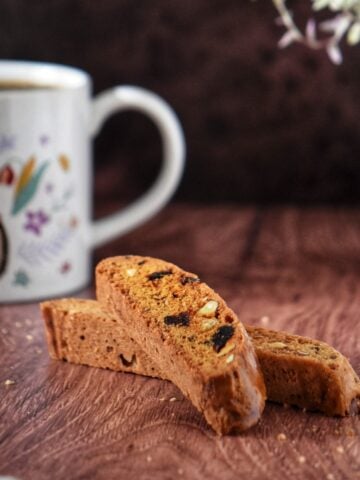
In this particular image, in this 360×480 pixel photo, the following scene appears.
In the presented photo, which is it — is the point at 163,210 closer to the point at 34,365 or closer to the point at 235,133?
the point at 235,133

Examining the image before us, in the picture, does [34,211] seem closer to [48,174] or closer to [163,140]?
[48,174]

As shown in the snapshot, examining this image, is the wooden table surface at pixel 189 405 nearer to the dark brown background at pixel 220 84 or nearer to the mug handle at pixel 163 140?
Answer: the mug handle at pixel 163 140

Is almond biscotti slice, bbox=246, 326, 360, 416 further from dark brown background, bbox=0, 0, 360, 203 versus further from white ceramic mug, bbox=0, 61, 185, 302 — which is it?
dark brown background, bbox=0, 0, 360, 203

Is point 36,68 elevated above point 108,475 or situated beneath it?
elevated above

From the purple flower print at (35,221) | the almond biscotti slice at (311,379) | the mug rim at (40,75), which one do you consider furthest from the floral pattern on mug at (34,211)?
the almond biscotti slice at (311,379)

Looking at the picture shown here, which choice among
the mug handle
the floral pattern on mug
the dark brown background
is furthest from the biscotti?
the dark brown background

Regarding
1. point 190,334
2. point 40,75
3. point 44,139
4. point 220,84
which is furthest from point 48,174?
point 220,84

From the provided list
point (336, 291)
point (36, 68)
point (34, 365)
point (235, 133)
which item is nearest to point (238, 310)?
point (336, 291)
